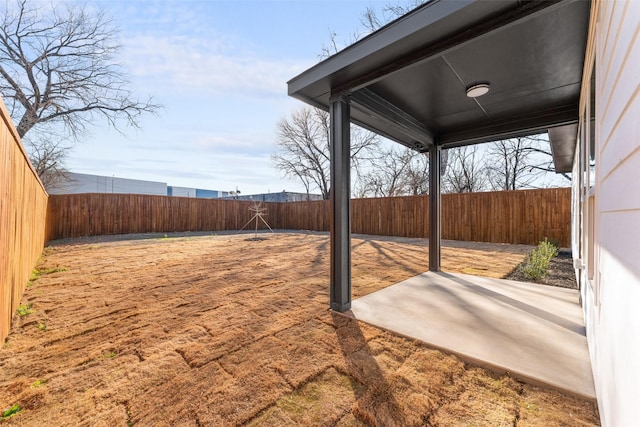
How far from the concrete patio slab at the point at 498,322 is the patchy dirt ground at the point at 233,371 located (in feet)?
0.45

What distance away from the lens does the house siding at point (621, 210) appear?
2.13 feet

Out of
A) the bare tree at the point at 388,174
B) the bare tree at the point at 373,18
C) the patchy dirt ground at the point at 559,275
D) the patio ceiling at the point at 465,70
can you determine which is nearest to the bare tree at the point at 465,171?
the bare tree at the point at 388,174

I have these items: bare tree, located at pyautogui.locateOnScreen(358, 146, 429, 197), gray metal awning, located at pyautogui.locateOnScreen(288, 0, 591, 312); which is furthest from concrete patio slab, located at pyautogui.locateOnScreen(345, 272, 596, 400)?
bare tree, located at pyautogui.locateOnScreen(358, 146, 429, 197)

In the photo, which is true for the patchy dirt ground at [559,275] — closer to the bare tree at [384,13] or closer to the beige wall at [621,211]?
the beige wall at [621,211]

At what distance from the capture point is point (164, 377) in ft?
4.94

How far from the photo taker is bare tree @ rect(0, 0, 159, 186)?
8641mm

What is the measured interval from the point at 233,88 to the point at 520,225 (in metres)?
9.20

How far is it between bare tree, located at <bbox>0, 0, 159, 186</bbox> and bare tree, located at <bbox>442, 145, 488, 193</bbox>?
16.0 m

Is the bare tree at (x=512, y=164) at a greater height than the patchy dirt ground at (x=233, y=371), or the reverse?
the bare tree at (x=512, y=164)

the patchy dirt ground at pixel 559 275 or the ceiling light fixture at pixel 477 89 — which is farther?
the patchy dirt ground at pixel 559 275

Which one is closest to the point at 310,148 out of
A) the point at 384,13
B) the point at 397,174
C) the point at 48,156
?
the point at 397,174

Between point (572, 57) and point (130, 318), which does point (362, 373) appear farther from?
point (572, 57)

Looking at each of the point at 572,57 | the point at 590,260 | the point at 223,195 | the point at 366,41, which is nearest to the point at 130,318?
the point at 366,41

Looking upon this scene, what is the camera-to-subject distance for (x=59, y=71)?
31.1 feet
